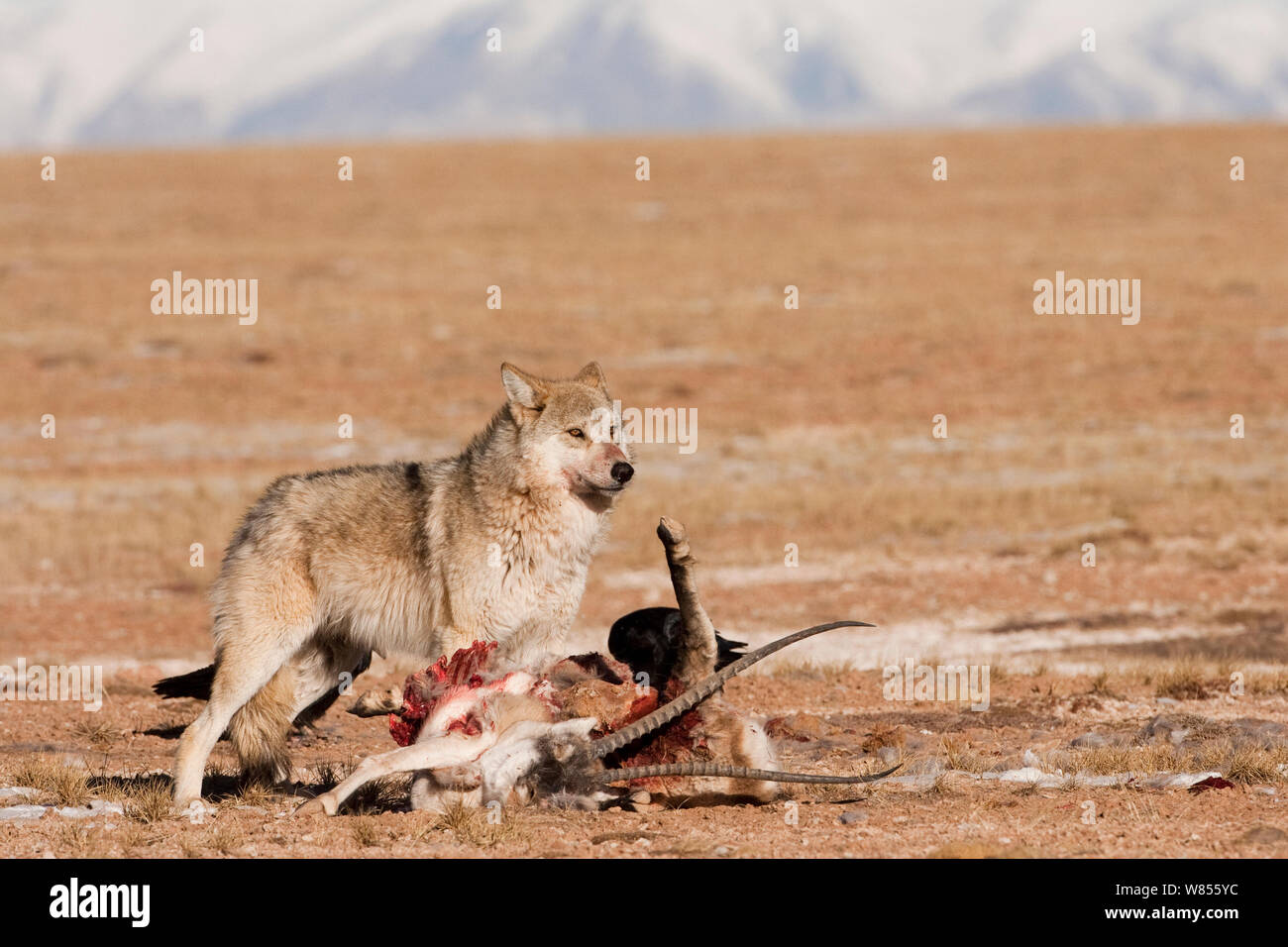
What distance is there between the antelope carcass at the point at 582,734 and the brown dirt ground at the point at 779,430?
0.23 metres

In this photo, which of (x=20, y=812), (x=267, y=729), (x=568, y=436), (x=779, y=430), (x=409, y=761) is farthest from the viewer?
(x=779, y=430)

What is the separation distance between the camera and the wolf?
26.2 feet

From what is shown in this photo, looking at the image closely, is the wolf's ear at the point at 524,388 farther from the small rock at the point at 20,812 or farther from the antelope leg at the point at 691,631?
the small rock at the point at 20,812

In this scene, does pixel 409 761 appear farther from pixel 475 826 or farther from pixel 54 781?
pixel 54 781

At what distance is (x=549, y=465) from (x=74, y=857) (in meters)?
3.09

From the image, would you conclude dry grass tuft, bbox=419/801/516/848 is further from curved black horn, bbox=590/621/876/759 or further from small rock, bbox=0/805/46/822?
small rock, bbox=0/805/46/822

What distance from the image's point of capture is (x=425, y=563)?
8.10m

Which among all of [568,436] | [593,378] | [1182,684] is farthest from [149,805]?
[1182,684]

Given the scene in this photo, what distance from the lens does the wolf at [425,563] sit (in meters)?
7.98

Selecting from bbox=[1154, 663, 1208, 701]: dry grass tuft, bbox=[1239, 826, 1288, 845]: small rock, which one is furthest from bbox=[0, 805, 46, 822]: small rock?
bbox=[1154, 663, 1208, 701]: dry grass tuft

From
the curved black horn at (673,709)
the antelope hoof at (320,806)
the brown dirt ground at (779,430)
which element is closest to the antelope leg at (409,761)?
the antelope hoof at (320,806)

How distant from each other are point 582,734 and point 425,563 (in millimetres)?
1365

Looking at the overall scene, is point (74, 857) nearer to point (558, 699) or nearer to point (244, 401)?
point (558, 699)

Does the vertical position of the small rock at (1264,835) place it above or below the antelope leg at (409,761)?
below
